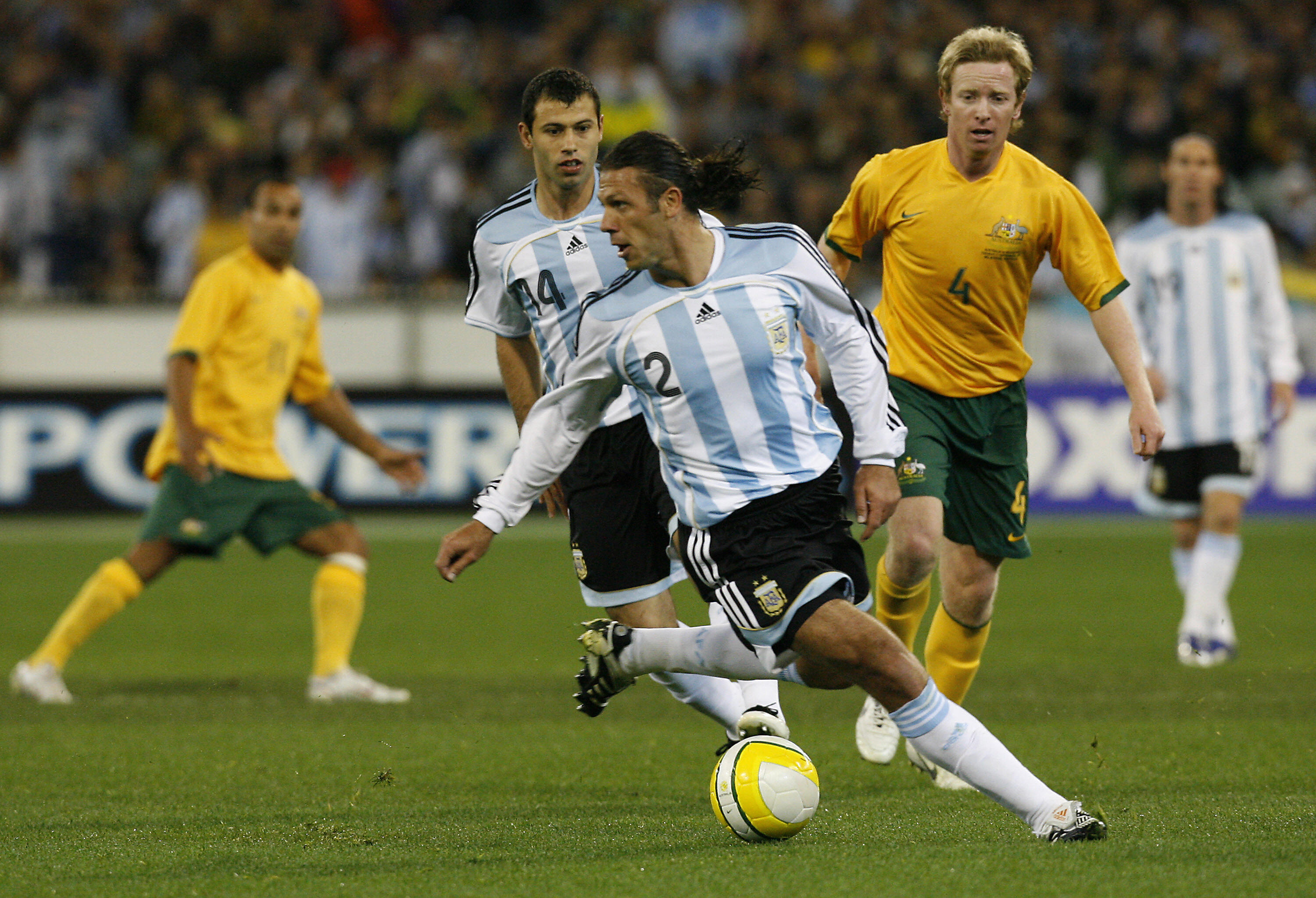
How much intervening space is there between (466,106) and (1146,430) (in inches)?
476

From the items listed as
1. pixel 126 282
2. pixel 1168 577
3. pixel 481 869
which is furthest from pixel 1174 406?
pixel 126 282

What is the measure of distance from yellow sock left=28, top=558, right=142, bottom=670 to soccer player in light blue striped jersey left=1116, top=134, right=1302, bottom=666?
490cm

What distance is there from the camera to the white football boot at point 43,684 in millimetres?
7621

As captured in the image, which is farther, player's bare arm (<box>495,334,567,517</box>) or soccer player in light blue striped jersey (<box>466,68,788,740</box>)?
player's bare arm (<box>495,334,567,517</box>)

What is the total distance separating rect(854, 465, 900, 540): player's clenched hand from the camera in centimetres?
464

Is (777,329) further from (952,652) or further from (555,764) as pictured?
(555,764)

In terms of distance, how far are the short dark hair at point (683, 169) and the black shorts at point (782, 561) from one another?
0.80 meters

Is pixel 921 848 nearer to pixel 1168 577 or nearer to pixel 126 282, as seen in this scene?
→ pixel 1168 577

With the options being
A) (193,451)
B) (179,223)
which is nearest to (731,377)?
(193,451)

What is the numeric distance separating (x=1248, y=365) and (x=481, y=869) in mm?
5868

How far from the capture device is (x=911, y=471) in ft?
18.3

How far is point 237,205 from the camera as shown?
1477 cm

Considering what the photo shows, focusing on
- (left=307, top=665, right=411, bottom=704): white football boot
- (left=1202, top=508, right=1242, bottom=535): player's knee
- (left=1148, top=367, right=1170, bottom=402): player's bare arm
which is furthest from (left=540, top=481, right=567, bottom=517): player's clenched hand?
(left=1202, top=508, right=1242, bottom=535): player's knee

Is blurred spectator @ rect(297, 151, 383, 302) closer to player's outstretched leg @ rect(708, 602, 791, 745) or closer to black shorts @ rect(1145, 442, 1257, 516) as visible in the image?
black shorts @ rect(1145, 442, 1257, 516)
